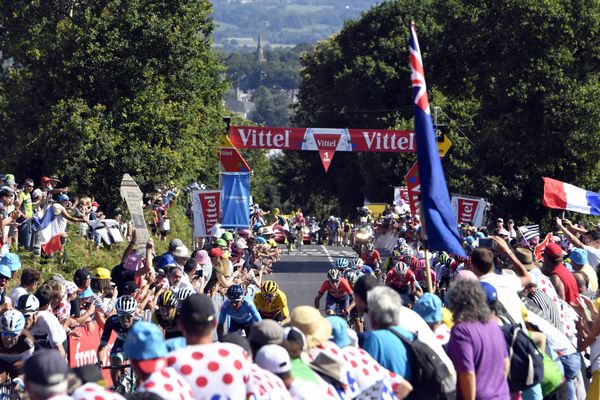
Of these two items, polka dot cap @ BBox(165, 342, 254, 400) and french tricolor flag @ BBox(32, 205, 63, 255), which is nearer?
polka dot cap @ BBox(165, 342, 254, 400)

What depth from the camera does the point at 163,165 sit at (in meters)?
34.9

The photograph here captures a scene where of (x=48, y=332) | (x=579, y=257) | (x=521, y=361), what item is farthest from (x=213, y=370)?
(x=579, y=257)

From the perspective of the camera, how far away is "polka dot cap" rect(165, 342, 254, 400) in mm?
6914

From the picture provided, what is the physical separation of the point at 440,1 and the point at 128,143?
14690mm

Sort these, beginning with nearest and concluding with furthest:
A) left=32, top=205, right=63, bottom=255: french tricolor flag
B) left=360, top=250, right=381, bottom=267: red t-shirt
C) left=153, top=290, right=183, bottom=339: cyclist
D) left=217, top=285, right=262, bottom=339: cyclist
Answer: left=153, top=290, right=183, bottom=339: cyclist → left=217, top=285, right=262, bottom=339: cyclist → left=360, top=250, right=381, bottom=267: red t-shirt → left=32, top=205, right=63, bottom=255: french tricolor flag

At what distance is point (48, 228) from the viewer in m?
23.1

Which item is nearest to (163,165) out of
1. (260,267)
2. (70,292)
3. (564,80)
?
(564,80)

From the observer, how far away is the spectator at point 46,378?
625cm

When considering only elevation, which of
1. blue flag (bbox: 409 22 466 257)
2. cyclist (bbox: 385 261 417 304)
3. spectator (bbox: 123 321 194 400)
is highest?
blue flag (bbox: 409 22 466 257)

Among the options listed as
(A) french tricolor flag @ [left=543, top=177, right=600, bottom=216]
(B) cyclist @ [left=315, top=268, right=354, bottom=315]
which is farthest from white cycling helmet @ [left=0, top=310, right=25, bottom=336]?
(A) french tricolor flag @ [left=543, top=177, right=600, bottom=216]

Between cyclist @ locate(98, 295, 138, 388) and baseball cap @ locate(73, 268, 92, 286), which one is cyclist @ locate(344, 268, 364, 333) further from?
cyclist @ locate(98, 295, 138, 388)

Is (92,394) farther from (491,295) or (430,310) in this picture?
(491,295)

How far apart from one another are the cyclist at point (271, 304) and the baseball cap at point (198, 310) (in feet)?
23.7

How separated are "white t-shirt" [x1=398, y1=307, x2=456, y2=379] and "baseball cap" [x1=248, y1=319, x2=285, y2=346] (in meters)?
1.28
